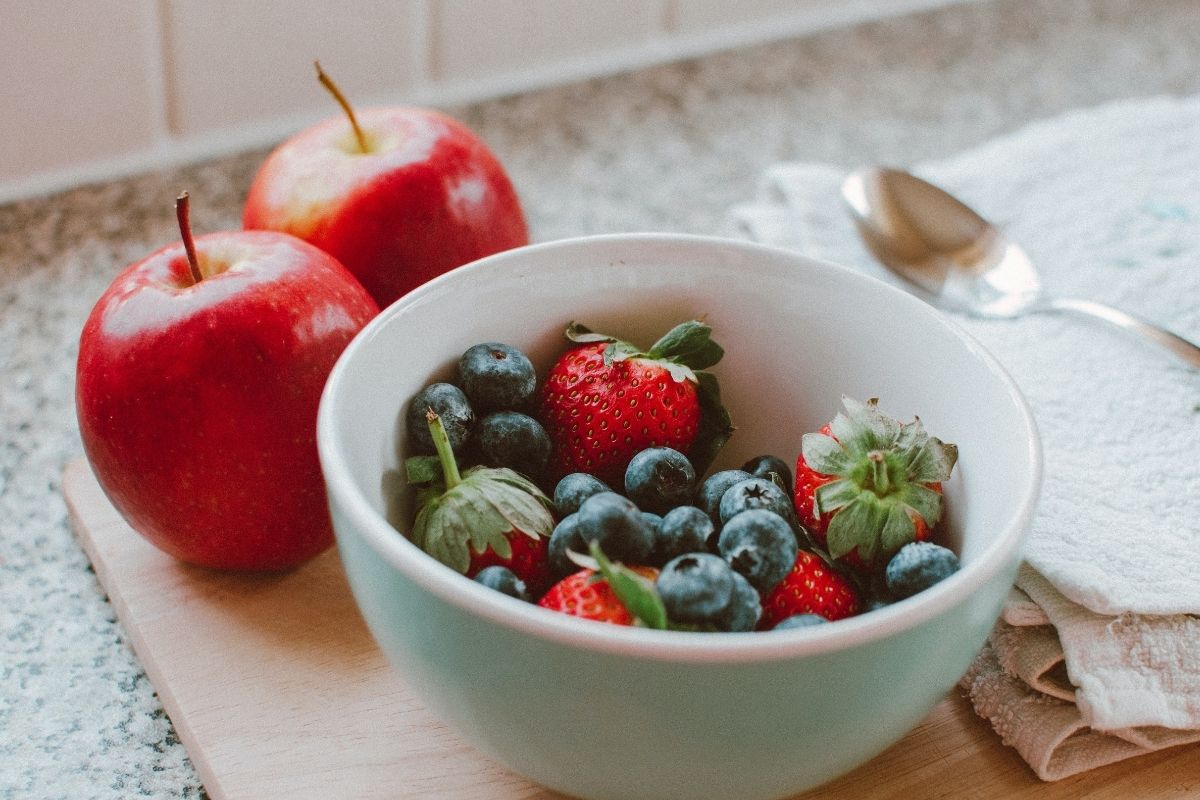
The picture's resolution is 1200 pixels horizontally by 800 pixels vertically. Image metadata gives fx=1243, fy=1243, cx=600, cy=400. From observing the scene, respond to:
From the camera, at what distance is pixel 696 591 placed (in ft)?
1.34

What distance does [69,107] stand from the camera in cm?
89

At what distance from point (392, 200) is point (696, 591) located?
323 mm

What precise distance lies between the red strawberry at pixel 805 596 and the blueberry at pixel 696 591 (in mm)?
46

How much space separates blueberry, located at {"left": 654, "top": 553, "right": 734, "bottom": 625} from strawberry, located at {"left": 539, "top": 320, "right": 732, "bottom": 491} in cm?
12

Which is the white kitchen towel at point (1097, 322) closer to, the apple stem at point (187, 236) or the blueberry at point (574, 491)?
the blueberry at point (574, 491)

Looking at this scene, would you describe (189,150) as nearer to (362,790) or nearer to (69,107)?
(69,107)

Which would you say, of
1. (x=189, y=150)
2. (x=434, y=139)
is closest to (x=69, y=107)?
(x=189, y=150)

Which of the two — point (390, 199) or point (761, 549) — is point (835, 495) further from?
point (390, 199)

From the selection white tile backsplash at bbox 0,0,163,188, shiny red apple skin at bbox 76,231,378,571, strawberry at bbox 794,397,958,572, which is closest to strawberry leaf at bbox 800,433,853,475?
strawberry at bbox 794,397,958,572

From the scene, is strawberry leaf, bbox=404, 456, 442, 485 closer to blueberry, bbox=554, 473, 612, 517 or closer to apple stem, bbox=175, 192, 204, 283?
blueberry, bbox=554, 473, 612, 517

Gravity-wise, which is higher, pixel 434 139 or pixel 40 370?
pixel 434 139

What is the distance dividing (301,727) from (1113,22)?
45.2 inches

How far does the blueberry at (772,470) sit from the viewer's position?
0.53m

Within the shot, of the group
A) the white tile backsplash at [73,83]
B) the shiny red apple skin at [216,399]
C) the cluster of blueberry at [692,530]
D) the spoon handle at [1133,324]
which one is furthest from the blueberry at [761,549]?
the white tile backsplash at [73,83]
